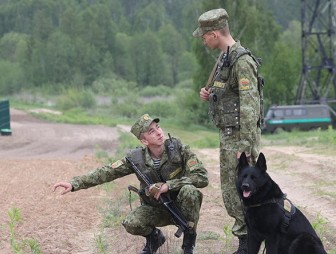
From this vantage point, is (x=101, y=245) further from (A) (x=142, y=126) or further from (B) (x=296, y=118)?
(B) (x=296, y=118)

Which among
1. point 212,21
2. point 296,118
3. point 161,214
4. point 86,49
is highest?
point 212,21

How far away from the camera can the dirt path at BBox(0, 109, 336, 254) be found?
694 centimetres

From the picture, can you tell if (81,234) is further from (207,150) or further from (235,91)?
(207,150)

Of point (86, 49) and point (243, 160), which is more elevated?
point (243, 160)

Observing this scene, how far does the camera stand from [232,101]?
18.6 feet

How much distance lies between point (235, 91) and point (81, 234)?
3060 mm

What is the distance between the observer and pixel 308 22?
38500mm

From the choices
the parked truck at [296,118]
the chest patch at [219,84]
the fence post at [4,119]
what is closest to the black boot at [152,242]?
the chest patch at [219,84]

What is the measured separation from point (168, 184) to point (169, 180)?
13 centimetres

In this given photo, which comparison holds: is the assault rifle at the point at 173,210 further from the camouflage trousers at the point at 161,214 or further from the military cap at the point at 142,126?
the military cap at the point at 142,126

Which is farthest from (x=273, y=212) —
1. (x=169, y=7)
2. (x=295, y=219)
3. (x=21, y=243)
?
(x=169, y=7)

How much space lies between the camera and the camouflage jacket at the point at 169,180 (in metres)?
5.71

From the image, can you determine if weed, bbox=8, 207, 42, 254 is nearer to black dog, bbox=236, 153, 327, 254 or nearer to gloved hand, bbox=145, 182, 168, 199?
gloved hand, bbox=145, 182, 168, 199

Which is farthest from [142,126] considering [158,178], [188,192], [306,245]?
[306,245]
